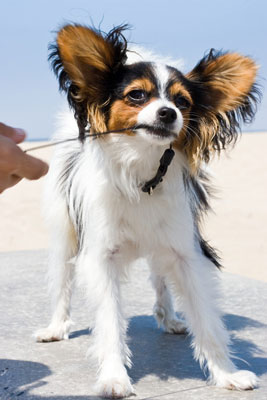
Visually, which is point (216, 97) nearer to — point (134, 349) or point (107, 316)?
point (107, 316)

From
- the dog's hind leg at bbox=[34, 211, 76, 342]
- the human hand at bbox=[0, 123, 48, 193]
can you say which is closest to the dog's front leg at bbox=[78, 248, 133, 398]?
the dog's hind leg at bbox=[34, 211, 76, 342]

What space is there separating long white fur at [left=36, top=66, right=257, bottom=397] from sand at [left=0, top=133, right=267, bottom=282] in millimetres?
1520

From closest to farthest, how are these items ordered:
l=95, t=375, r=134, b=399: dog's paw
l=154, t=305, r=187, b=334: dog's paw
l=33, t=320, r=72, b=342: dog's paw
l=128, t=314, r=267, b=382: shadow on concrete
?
l=95, t=375, r=134, b=399: dog's paw < l=128, t=314, r=267, b=382: shadow on concrete < l=33, t=320, r=72, b=342: dog's paw < l=154, t=305, r=187, b=334: dog's paw

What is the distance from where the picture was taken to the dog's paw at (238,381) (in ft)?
10.8

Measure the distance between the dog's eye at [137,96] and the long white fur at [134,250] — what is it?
20cm

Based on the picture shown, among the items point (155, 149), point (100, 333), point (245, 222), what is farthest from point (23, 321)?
point (245, 222)

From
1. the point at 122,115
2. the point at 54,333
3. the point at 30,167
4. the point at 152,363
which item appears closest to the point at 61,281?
the point at 54,333

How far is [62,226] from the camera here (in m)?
4.10

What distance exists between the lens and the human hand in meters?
1.80

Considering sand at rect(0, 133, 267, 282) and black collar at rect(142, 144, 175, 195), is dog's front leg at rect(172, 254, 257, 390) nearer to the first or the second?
black collar at rect(142, 144, 175, 195)

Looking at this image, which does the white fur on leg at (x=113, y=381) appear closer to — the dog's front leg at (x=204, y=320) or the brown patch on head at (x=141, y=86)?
the dog's front leg at (x=204, y=320)

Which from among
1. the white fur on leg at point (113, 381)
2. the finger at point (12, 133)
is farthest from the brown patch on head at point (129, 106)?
the white fur on leg at point (113, 381)

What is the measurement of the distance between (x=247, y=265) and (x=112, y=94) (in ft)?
14.0

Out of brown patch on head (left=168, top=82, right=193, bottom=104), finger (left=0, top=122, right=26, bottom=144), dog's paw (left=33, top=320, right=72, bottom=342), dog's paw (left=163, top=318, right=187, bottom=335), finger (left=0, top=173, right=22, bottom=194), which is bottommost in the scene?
dog's paw (left=33, top=320, right=72, bottom=342)
